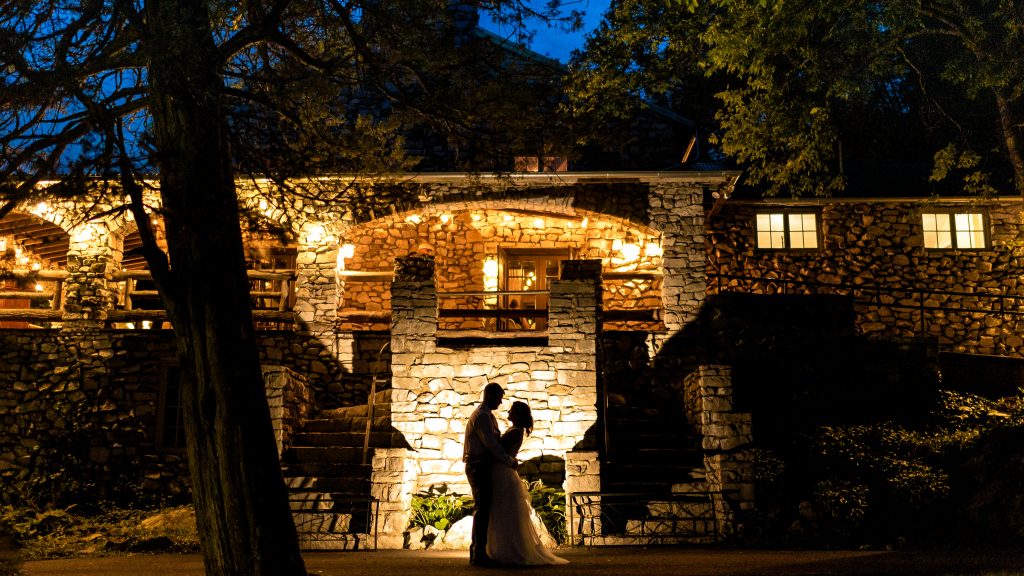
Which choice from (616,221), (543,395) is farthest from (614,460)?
(616,221)

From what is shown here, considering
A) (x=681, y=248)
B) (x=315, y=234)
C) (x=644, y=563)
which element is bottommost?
(x=644, y=563)

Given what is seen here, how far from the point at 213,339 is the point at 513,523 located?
3.20 meters

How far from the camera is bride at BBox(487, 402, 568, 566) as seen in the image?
8414 mm

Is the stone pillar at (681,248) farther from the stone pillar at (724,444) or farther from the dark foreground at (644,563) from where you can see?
the dark foreground at (644,563)

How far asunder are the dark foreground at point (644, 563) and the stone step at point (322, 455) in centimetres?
195

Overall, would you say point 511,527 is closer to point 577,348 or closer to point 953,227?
point 577,348

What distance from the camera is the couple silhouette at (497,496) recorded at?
8438mm

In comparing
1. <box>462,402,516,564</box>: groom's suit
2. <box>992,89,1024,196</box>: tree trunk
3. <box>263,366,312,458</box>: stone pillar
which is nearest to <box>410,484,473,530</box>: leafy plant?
<box>263,366,312,458</box>: stone pillar

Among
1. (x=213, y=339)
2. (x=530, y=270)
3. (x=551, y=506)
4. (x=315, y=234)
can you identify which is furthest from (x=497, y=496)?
(x=530, y=270)

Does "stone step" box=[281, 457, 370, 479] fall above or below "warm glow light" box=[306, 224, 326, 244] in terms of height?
below

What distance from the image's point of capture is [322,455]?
39.5ft

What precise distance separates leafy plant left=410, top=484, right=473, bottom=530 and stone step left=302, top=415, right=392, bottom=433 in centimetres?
153

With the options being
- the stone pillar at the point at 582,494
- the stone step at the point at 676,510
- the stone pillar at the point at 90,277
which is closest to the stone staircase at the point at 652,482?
the stone step at the point at 676,510

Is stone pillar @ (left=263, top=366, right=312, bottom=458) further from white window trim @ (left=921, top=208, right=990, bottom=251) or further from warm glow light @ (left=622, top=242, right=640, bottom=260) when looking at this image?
white window trim @ (left=921, top=208, right=990, bottom=251)
